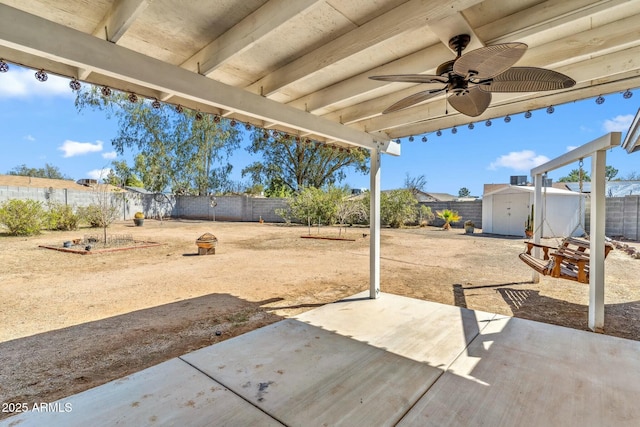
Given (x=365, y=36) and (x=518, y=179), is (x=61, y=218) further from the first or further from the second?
(x=518, y=179)

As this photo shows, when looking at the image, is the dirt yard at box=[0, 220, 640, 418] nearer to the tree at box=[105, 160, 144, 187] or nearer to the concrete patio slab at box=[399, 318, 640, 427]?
the concrete patio slab at box=[399, 318, 640, 427]

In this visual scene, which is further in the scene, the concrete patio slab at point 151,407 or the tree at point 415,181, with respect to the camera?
the tree at point 415,181

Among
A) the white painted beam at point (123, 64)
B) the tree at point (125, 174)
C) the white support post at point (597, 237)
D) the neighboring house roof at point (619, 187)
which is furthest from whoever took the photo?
the tree at point (125, 174)

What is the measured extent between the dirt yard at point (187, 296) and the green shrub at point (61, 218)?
375 cm

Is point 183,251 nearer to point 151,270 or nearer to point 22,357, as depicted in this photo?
point 151,270

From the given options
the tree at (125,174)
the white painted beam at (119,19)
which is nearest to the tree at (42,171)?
the tree at (125,174)

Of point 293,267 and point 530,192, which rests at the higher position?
point 530,192

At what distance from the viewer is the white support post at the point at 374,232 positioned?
381 cm

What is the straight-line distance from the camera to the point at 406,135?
13.3 ft

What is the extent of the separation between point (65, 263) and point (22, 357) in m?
4.65

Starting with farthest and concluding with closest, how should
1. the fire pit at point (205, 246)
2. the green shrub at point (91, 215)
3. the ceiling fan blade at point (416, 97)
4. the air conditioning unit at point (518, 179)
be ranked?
the air conditioning unit at point (518, 179), the green shrub at point (91, 215), the fire pit at point (205, 246), the ceiling fan blade at point (416, 97)

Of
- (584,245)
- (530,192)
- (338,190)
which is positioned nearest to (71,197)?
(338,190)

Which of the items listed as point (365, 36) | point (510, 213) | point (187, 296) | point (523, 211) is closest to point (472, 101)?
point (365, 36)

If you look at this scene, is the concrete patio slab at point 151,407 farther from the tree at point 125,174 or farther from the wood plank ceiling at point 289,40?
the tree at point 125,174
